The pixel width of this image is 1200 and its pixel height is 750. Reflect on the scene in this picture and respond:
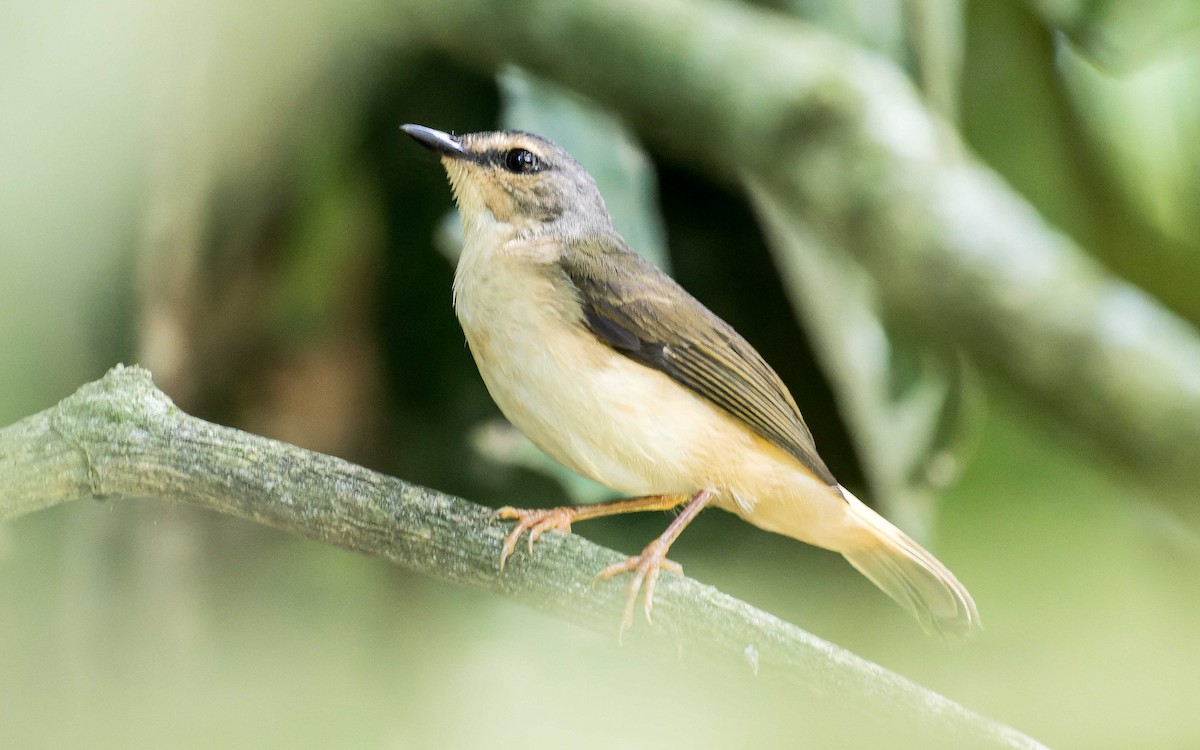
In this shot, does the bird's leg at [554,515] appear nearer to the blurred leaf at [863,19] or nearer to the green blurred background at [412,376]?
the green blurred background at [412,376]

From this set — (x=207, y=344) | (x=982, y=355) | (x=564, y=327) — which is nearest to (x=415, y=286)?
(x=207, y=344)

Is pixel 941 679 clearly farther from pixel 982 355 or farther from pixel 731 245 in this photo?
pixel 731 245

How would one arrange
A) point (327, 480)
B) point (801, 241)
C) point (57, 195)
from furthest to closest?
point (801, 241) < point (57, 195) < point (327, 480)

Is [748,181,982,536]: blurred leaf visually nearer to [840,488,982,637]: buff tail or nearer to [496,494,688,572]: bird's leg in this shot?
[840,488,982,637]: buff tail

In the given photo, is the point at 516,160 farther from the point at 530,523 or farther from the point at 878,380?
the point at 878,380

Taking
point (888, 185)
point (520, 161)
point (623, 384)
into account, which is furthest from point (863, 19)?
point (623, 384)

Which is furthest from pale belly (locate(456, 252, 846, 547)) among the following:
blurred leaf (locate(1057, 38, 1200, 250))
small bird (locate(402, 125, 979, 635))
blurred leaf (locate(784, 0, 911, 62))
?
blurred leaf (locate(1057, 38, 1200, 250))

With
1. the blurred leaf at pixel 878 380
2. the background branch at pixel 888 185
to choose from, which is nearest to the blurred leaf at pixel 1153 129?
the background branch at pixel 888 185
